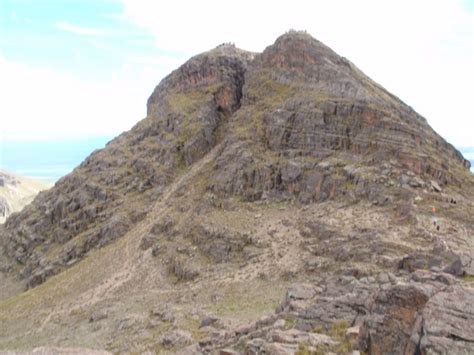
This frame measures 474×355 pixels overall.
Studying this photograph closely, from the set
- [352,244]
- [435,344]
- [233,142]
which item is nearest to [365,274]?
[352,244]

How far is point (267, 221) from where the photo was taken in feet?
200

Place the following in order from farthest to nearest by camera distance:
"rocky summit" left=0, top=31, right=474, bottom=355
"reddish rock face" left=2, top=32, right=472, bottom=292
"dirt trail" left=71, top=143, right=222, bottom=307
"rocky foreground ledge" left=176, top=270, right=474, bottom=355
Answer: "reddish rock face" left=2, top=32, right=472, bottom=292
"dirt trail" left=71, top=143, right=222, bottom=307
"rocky summit" left=0, top=31, right=474, bottom=355
"rocky foreground ledge" left=176, top=270, right=474, bottom=355

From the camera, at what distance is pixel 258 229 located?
196 ft

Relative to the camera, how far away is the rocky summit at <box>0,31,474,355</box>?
91.7 feet

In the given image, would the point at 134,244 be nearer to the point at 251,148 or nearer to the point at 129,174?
the point at 251,148

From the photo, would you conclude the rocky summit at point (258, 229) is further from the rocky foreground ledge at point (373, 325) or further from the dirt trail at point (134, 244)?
the dirt trail at point (134, 244)

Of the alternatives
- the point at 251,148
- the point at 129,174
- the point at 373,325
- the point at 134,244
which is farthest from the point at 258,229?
the point at 373,325

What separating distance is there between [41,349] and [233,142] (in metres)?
48.2

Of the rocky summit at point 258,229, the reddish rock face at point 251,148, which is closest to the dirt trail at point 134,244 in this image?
the rocky summit at point 258,229

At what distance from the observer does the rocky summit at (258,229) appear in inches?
1101

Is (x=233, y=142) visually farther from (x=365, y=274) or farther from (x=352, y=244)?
(x=365, y=274)

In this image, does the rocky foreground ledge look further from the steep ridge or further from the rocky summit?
the steep ridge

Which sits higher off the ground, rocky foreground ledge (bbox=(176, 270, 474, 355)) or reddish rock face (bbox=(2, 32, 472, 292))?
reddish rock face (bbox=(2, 32, 472, 292))

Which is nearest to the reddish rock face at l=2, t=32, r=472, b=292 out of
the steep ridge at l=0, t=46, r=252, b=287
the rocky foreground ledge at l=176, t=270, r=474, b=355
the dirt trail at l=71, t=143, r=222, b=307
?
the steep ridge at l=0, t=46, r=252, b=287
